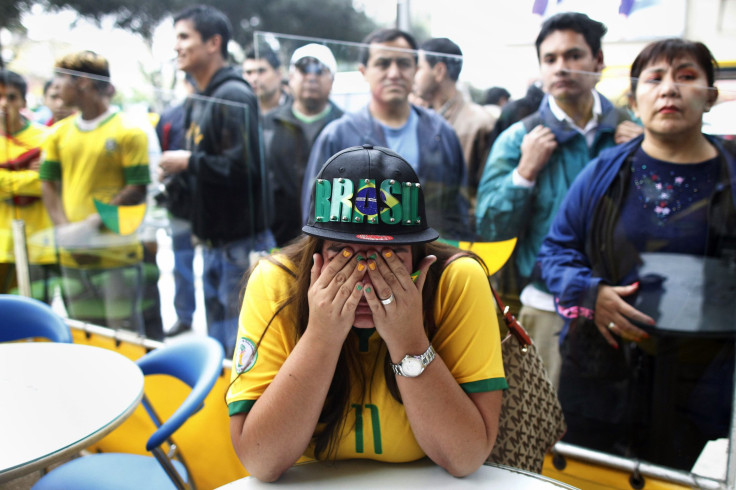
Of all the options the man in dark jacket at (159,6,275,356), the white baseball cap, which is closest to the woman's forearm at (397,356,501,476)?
the white baseball cap

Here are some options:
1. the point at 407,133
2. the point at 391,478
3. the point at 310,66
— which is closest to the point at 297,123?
the point at 310,66

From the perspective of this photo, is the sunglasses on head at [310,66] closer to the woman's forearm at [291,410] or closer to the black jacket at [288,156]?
the black jacket at [288,156]

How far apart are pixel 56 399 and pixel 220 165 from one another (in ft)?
6.84

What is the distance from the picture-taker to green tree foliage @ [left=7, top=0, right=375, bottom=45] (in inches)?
314

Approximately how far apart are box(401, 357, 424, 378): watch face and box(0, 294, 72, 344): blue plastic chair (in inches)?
81.7

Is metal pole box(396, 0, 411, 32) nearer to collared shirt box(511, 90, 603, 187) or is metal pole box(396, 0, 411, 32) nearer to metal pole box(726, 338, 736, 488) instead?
collared shirt box(511, 90, 603, 187)

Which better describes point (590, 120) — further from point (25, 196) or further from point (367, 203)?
point (25, 196)

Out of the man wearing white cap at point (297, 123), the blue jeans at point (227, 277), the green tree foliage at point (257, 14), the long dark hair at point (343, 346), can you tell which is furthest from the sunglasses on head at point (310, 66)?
the green tree foliage at point (257, 14)

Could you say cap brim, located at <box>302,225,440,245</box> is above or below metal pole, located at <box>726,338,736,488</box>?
above

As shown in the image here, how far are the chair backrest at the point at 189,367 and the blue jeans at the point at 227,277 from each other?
126 centimetres

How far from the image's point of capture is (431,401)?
4.31ft

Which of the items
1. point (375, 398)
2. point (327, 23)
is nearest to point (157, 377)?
point (375, 398)

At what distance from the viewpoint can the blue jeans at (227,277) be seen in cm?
364

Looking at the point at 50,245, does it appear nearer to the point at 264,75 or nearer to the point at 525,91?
the point at 264,75
